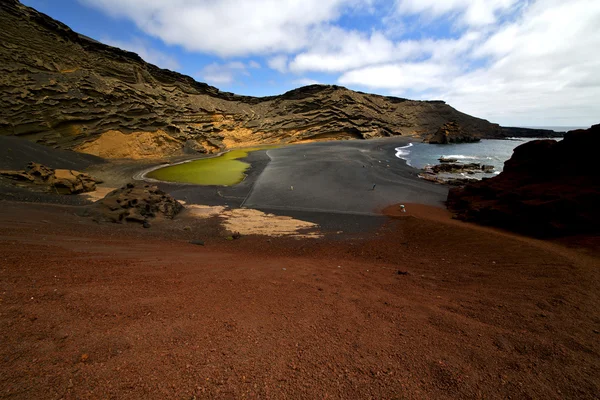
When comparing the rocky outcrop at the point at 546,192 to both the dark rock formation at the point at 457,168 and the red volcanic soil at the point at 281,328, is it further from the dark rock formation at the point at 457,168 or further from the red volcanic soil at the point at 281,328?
the dark rock formation at the point at 457,168

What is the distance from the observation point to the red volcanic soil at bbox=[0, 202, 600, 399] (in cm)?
194

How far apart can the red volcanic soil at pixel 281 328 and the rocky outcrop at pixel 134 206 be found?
13.8 feet

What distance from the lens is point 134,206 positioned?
32.9ft

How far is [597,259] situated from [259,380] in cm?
815

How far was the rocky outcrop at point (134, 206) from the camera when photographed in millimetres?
9445

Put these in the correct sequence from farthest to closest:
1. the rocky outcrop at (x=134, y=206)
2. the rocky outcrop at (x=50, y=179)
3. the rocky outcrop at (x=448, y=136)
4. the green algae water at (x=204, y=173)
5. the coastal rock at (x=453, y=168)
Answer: the rocky outcrop at (x=448, y=136)
the coastal rock at (x=453, y=168)
the green algae water at (x=204, y=173)
the rocky outcrop at (x=50, y=179)
the rocky outcrop at (x=134, y=206)

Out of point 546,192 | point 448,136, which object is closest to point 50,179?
point 546,192

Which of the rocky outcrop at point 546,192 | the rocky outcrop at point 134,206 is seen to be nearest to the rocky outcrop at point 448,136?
the rocky outcrop at point 546,192

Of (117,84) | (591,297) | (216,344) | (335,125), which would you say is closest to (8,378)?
(216,344)

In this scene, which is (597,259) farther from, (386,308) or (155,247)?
(155,247)

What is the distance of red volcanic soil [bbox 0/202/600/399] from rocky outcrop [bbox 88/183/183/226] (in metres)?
4.22

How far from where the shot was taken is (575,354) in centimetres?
254

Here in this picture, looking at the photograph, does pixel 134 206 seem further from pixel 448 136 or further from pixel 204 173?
pixel 448 136

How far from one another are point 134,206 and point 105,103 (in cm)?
2590
